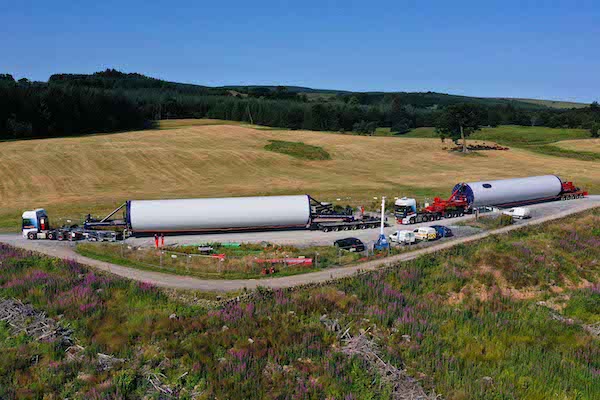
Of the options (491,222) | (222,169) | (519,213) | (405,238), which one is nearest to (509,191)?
(519,213)

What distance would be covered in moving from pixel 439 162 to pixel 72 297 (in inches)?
3290

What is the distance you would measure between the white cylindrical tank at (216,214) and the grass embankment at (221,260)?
11.1 feet

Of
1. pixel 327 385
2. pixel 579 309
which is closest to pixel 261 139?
pixel 579 309

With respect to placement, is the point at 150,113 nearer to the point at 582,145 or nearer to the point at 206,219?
the point at 206,219

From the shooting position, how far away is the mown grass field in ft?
199

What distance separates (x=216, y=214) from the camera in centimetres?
4091

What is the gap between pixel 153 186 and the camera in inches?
2613

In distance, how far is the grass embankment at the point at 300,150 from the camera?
94.1 meters

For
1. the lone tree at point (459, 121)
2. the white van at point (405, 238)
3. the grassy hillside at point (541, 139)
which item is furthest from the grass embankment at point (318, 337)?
the grassy hillside at point (541, 139)

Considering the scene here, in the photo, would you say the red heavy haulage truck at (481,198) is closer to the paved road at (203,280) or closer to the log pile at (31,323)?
the paved road at (203,280)

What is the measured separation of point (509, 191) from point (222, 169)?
150 ft

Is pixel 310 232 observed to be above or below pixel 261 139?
below

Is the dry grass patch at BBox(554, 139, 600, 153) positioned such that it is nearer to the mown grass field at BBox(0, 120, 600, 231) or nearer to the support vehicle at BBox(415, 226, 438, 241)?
the mown grass field at BBox(0, 120, 600, 231)

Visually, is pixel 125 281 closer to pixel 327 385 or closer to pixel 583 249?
pixel 327 385
